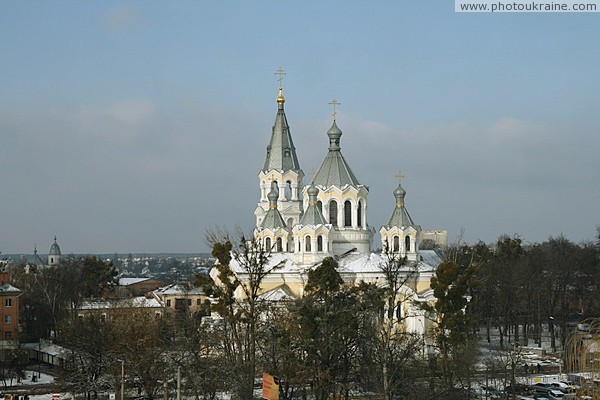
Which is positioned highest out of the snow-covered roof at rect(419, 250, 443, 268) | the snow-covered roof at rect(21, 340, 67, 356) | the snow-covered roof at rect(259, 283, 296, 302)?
the snow-covered roof at rect(419, 250, 443, 268)

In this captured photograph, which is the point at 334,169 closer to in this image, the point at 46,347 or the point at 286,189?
the point at 286,189

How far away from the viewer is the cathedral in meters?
59.1

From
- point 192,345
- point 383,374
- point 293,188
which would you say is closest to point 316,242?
point 293,188

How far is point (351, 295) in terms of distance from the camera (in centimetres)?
4362

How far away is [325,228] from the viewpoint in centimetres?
5950

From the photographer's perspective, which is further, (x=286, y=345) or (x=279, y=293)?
(x=279, y=293)

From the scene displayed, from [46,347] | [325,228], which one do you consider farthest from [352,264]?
[46,347]

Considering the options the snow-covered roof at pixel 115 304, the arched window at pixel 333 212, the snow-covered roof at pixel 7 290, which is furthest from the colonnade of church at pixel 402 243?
the snow-covered roof at pixel 7 290

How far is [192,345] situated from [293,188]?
2977 centimetres

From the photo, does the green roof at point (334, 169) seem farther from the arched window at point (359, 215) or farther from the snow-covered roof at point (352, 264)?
the snow-covered roof at point (352, 264)

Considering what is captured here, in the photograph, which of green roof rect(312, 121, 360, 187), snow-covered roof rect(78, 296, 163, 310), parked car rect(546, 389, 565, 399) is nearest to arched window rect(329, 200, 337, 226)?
green roof rect(312, 121, 360, 187)

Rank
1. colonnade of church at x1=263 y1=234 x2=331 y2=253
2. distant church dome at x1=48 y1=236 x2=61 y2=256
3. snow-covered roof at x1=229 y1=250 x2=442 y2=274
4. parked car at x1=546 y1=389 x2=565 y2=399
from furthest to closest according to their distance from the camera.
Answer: distant church dome at x1=48 y1=236 x2=61 y2=256 < colonnade of church at x1=263 y1=234 x2=331 y2=253 < snow-covered roof at x1=229 y1=250 x2=442 y2=274 < parked car at x1=546 y1=389 x2=565 y2=399

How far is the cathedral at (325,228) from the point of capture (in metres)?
59.1

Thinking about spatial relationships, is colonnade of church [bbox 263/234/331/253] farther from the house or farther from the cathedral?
the house
